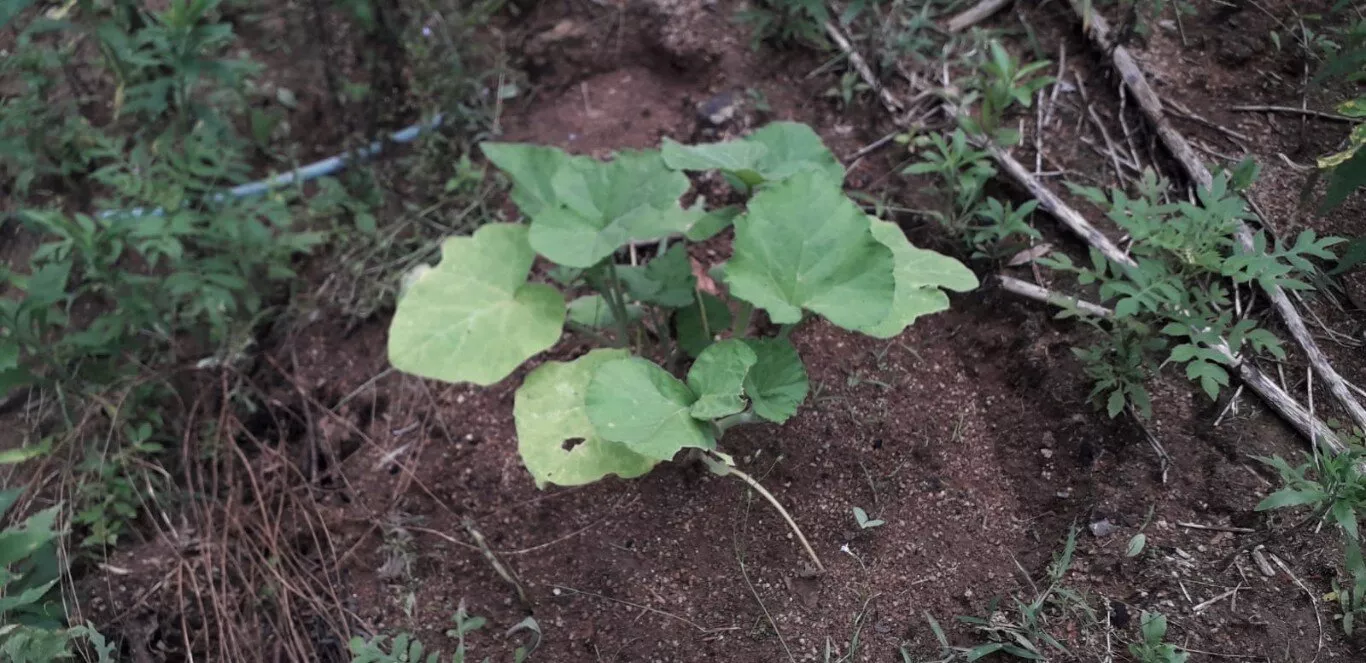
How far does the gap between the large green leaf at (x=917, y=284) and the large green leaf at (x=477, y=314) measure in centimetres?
65

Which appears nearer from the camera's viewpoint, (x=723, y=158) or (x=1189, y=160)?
(x=723, y=158)

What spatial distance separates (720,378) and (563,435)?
33cm

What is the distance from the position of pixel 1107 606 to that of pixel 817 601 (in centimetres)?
50

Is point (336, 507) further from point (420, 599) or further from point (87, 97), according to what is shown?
point (87, 97)

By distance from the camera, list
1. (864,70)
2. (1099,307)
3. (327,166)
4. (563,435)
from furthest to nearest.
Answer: (327,166) → (864,70) → (1099,307) → (563,435)

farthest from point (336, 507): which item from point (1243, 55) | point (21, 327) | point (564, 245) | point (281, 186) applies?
point (1243, 55)

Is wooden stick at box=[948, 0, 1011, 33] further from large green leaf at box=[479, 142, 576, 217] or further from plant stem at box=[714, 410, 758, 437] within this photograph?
plant stem at box=[714, 410, 758, 437]

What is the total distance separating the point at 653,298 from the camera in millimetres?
1717

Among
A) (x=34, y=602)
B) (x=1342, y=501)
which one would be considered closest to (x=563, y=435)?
(x=34, y=602)

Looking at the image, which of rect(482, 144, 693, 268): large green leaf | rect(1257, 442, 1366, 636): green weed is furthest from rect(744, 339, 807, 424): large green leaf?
rect(1257, 442, 1366, 636): green weed

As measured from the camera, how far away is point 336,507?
2.01 meters

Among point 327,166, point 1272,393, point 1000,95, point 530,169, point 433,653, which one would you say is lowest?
point 433,653

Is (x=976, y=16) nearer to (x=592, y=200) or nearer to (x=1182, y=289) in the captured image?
(x=1182, y=289)

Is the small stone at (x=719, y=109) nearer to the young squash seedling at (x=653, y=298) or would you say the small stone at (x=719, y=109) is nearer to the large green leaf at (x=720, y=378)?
the young squash seedling at (x=653, y=298)
